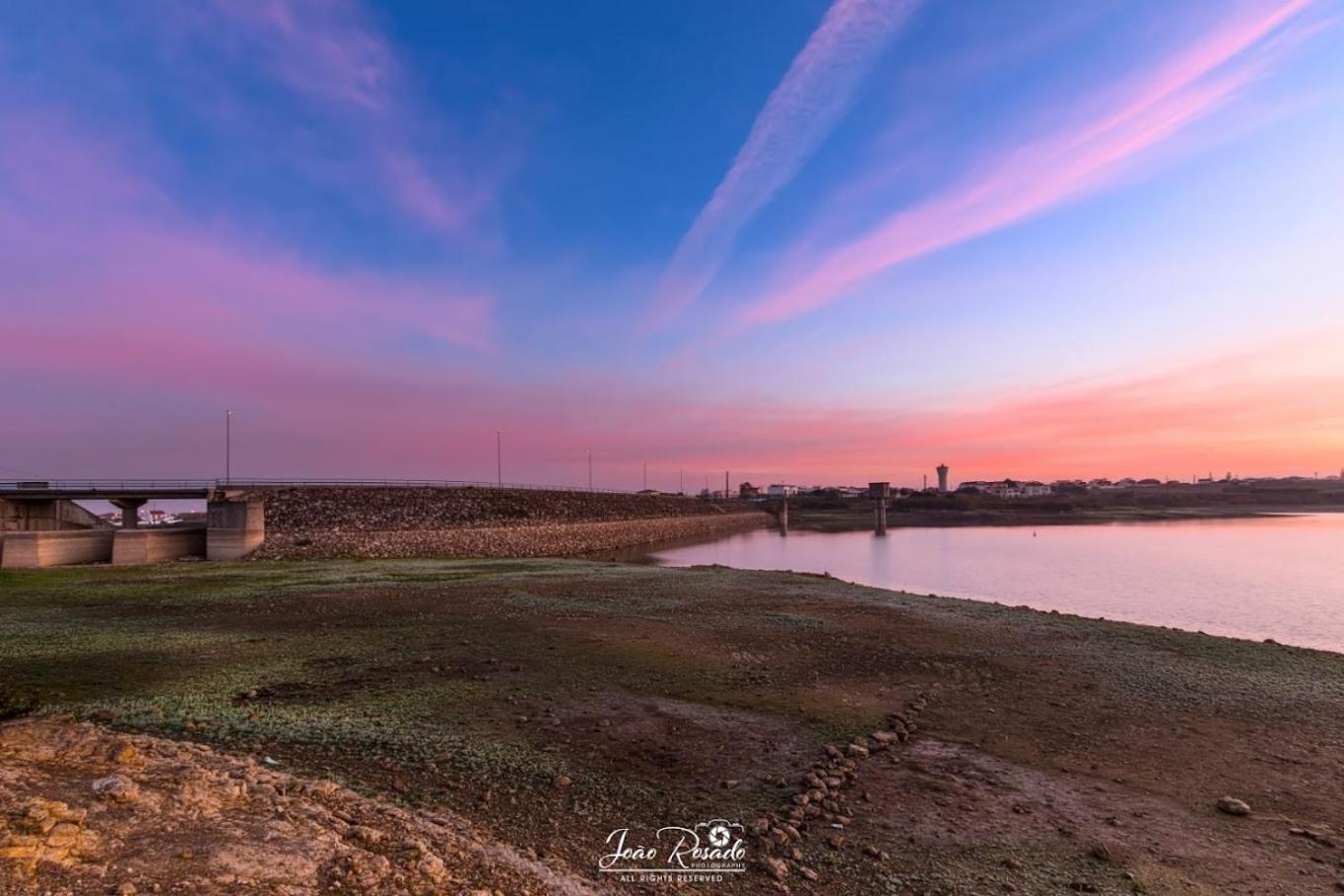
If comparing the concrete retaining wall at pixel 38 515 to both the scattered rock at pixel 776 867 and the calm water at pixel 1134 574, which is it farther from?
the scattered rock at pixel 776 867

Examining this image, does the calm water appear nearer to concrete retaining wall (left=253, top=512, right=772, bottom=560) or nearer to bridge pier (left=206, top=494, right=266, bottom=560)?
concrete retaining wall (left=253, top=512, right=772, bottom=560)

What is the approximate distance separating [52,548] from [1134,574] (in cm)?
6114

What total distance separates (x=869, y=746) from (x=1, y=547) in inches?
1773

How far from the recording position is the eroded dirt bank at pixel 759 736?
661cm

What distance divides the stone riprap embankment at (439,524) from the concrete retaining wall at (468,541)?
6cm

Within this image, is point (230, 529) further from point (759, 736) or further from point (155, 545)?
point (759, 736)

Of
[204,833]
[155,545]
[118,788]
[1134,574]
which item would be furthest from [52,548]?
[1134,574]

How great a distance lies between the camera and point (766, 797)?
8.03 m

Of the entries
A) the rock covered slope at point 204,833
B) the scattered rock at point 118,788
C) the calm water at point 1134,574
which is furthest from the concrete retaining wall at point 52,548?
the scattered rock at point 118,788

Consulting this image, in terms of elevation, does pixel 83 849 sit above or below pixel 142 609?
above

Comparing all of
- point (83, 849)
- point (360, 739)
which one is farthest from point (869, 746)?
point (83, 849)

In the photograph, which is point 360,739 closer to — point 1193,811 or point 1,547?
point 1193,811

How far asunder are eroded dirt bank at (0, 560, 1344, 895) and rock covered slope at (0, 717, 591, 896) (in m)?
0.05

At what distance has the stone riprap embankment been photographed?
46969 mm
